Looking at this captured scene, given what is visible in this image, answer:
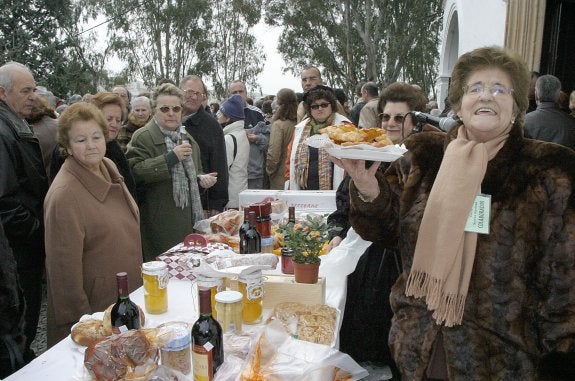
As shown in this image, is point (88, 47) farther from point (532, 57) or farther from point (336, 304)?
point (336, 304)

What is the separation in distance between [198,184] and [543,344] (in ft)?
8.77

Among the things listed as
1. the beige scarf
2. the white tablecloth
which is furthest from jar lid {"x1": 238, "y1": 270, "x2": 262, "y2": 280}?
the beige scarf

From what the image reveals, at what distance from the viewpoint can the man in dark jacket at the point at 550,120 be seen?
4.65 meters

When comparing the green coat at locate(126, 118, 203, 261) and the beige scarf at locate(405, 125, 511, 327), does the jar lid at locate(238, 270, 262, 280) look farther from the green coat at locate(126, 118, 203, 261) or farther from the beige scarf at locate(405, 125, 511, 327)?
the green coat at locate(126, 118, 203, 261)

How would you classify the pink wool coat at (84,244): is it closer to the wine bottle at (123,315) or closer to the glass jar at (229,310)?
the wine bottle at (123,315)

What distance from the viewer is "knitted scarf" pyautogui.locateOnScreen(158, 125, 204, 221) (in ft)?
11.1

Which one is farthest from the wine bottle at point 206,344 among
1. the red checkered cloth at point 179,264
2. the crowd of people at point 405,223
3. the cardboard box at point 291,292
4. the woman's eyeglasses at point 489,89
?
the woman's eyeglasses at point 489,89

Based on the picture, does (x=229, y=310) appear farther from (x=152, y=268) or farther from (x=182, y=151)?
(x=182, y=151)

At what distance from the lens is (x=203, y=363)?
143cm

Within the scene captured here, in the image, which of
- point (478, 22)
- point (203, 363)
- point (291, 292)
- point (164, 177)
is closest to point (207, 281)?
point (203, 363)

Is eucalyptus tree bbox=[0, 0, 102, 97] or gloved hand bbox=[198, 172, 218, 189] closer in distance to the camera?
gloved hand bbox=[198, 172, 218, 189]

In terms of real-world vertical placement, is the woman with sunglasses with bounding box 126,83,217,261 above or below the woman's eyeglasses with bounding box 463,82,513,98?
below

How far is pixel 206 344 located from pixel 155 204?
218cm

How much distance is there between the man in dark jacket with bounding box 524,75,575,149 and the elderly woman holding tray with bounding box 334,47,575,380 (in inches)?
131
